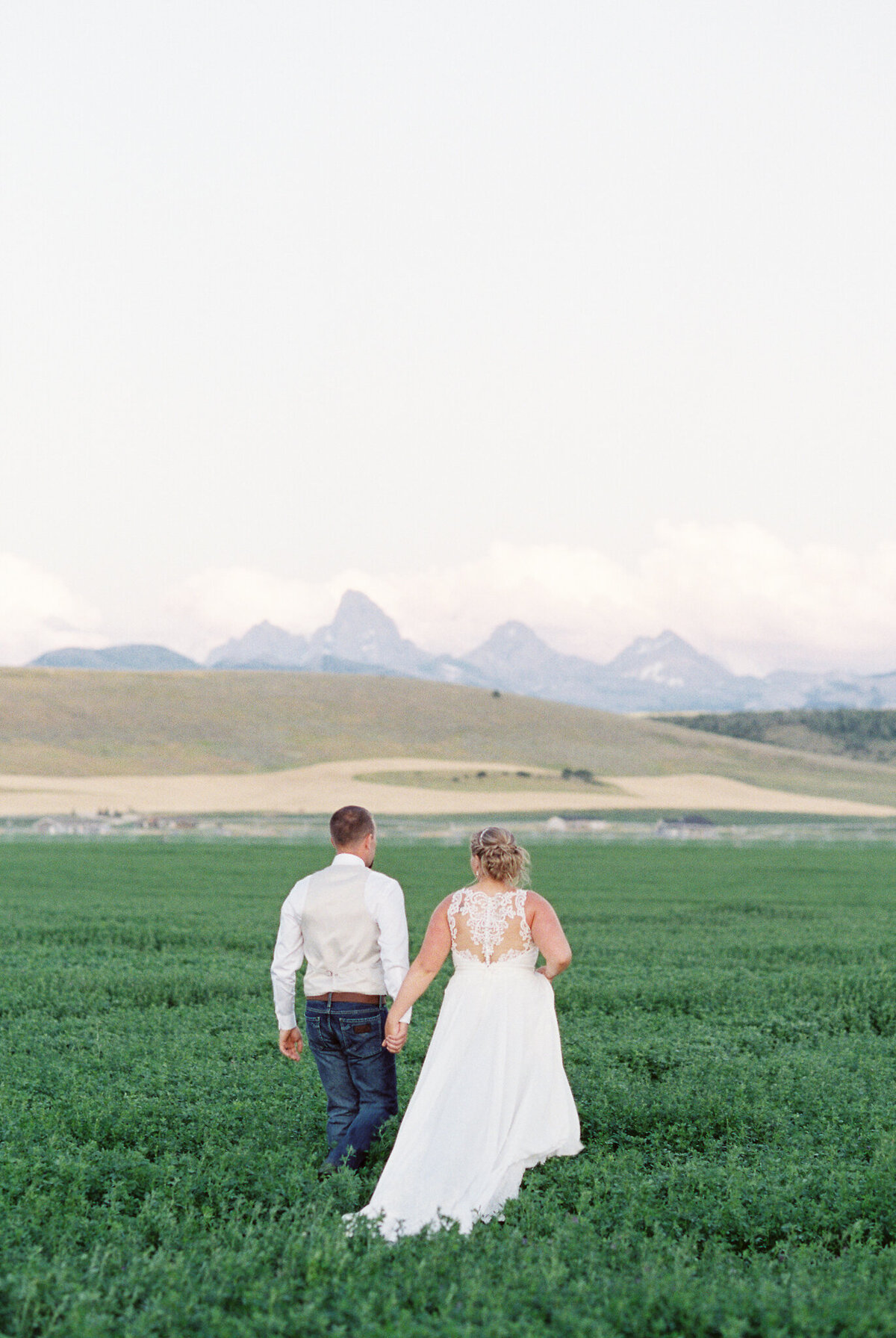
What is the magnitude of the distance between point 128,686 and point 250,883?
10284cm

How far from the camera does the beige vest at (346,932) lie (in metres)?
8.02

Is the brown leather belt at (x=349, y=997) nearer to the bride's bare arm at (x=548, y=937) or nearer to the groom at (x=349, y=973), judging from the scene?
the groom at (x=349, y=973)

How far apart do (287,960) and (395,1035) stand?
1003 millimetres

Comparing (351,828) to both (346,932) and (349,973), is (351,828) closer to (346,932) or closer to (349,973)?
(346,932)

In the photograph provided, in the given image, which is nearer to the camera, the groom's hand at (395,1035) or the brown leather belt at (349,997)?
the groom's hand at (395,1035)

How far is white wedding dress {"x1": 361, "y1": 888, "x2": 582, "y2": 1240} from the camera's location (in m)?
7.48

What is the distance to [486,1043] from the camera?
769 cm

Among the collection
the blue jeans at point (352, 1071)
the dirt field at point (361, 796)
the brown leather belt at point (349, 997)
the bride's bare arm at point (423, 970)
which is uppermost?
the bride's bare arm at point (423, 970)

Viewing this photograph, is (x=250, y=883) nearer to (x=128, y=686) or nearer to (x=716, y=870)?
(x=716, y=870)

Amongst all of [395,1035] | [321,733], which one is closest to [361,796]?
[321,733]

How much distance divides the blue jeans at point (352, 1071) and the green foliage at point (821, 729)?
152787 millimetres

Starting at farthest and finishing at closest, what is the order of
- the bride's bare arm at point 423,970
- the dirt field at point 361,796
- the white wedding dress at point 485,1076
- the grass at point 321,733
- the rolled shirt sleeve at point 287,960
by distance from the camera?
the grass at point 321,733, the dirt field at point 361,796, the rolled shirt sleeve at point 287,960, the bride's bare arm at point 423,970, the white wedding dress at point 485,1076

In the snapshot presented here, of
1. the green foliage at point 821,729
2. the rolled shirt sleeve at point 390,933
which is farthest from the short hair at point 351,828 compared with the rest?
the green foliage at point 821,729

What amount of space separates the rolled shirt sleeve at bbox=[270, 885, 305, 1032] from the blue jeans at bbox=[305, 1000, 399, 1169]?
157mm
